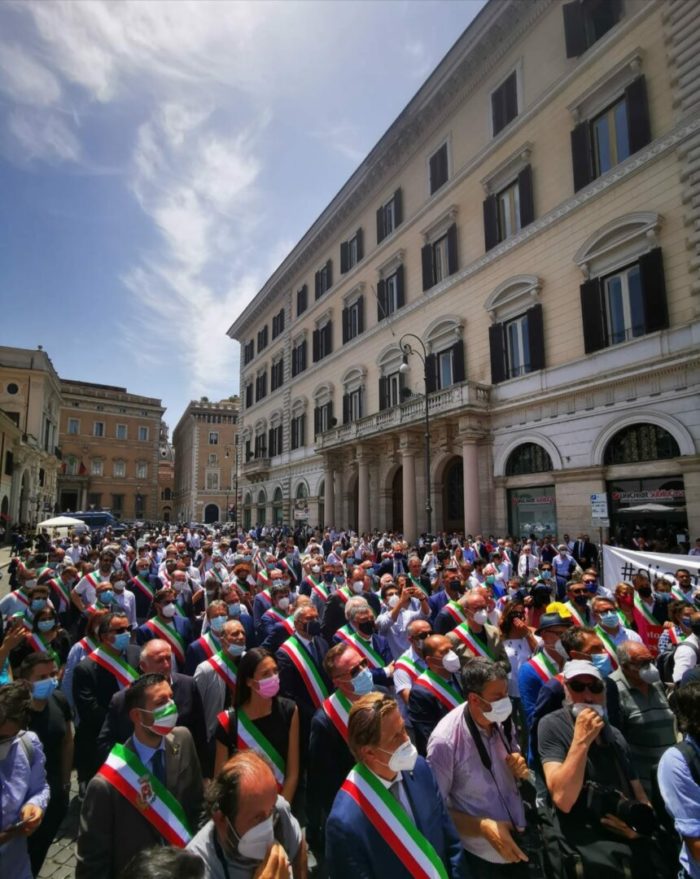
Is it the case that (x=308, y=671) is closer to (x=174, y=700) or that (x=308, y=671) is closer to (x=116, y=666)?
(x=174, y=700)

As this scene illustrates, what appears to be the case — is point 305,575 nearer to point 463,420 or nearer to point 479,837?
point 479,837

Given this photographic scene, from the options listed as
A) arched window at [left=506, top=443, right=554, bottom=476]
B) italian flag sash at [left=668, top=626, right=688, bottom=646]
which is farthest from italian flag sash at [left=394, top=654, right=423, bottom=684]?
arched window at [left=506, top=443, right=554, bottom=476]

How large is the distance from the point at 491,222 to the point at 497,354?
528cm

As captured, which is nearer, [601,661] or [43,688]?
[43,688]

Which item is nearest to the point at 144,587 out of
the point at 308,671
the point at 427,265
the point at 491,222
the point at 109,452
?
the point at 308,671

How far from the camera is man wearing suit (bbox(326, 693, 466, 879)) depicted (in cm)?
207

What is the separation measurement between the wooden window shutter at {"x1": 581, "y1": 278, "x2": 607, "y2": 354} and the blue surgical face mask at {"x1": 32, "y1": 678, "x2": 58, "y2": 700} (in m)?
16.4

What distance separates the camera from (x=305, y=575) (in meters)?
9.63

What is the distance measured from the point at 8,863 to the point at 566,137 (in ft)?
70.0

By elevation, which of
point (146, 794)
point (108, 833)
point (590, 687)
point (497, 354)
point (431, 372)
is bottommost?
point (108, 833)

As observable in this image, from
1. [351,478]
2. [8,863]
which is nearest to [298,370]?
[351,478]

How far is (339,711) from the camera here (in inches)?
130

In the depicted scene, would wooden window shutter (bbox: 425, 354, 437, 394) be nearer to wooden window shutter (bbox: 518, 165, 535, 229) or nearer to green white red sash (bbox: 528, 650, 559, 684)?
wooden window shutter (bbox: 518, 165, 535, 229)

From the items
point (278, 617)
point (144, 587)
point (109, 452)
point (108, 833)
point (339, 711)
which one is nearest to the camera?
point (108, 833)
